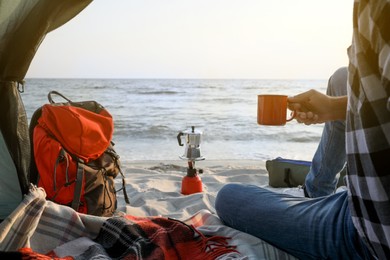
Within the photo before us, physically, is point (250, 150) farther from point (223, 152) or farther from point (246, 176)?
point (246, 176)

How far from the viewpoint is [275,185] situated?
2.83 metres

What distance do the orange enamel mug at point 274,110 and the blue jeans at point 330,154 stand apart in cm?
43

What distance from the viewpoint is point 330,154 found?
189cm

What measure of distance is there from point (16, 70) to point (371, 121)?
119 cm

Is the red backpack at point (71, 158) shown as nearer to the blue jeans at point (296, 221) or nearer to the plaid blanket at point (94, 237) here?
the plaid blanket at point (94, 237)

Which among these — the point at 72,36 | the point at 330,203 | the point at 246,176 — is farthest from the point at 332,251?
the point at 72,36

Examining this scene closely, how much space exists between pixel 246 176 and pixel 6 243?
2119 mm

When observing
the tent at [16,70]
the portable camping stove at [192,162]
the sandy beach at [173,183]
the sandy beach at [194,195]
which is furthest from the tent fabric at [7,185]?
the portable camping stove at [192,162]

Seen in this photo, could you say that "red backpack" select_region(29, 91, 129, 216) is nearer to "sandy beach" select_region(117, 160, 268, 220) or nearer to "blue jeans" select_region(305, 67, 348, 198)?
"sandy beach" select_region(117, 160, 268, 220)

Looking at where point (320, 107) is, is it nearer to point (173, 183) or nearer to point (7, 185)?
point (7, 185)

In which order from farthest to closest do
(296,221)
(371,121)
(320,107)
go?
(320,107) < (296,221) < (371,121)

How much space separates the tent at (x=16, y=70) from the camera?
149cm

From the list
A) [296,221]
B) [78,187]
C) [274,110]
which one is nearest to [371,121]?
[296,221]

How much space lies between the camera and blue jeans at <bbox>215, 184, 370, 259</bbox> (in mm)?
1149
